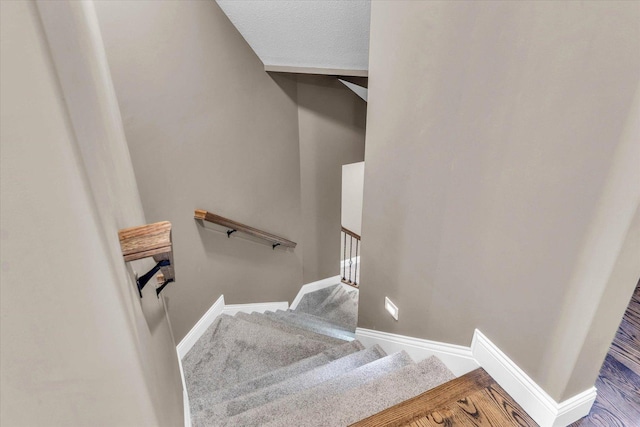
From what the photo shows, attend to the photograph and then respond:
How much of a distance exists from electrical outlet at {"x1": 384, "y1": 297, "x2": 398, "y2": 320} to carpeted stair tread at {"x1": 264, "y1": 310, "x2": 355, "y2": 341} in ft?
4.05

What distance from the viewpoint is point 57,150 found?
2.13ft

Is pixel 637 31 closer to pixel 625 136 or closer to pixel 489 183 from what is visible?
pixel 625 136

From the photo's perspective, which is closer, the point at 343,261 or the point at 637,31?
the point at 637,31

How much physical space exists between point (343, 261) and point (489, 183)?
188 inches

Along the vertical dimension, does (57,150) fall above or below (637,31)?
below

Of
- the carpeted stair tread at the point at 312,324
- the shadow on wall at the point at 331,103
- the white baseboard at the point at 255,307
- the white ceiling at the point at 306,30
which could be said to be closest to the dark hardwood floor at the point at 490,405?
the carpeted stair tread at the point at 312,324

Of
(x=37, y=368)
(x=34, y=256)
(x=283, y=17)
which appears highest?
(x=283, y=17)

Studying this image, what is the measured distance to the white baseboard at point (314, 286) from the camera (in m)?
4.74

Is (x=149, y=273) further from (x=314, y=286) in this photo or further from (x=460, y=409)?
(x=314, y=286)

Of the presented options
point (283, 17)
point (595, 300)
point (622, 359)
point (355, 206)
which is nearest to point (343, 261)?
point (355, 206)

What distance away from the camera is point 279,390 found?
6.60ft

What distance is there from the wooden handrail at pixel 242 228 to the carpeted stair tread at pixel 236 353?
30.6 inches

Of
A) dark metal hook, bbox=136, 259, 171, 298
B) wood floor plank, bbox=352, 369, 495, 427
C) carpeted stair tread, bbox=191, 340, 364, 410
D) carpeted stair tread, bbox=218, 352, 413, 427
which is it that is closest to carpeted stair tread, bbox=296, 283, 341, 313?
carpeted stair tread, bbox=191, 340, 364, 410

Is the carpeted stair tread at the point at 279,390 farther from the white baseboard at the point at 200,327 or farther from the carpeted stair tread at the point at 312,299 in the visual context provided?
the carpeted stair tread at the point at 312,299
